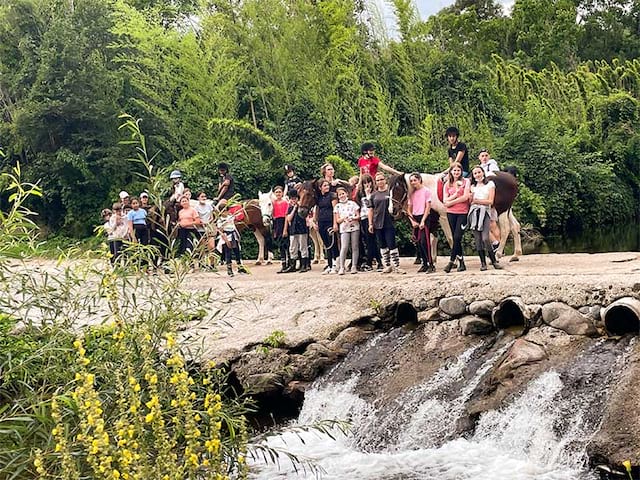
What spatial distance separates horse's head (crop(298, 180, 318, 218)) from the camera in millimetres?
11227

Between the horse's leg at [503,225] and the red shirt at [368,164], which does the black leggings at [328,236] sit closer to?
the red shirt at [368,164]

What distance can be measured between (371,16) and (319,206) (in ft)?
51.3

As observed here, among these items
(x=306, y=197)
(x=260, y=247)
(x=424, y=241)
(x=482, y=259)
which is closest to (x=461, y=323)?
(x=482, y=259)

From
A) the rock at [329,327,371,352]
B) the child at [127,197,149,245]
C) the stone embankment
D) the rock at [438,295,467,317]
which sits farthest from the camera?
the child at [127,197,149,245]

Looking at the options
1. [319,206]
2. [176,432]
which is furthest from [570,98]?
[176,432]

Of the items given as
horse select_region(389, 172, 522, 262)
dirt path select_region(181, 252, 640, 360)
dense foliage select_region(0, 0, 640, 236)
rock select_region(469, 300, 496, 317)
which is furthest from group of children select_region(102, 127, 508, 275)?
dense foliage select_region(0, 0, 640, 236)

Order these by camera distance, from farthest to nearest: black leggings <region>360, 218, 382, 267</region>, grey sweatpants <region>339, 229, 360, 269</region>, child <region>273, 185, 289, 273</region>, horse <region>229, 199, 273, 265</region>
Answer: horse <region>229, 199, 273, 265</region> → child <region>273, 185, 289, 273</region> → black leggings <region>360, 218, 382, 267</region> → grey sweatpants <region>339, 229, 360, 269</region>

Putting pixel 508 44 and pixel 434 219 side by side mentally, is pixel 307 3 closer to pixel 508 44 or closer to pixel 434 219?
pixel 434 219

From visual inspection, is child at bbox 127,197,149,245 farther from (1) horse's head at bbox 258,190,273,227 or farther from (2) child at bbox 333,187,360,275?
(2) child at bbox 333,187,360,275

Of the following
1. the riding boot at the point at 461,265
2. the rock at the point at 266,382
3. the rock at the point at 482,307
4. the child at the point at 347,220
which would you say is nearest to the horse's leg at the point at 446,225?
the riding boot at the point at 461,265

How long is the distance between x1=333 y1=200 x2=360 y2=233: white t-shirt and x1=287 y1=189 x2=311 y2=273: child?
1.06 metres

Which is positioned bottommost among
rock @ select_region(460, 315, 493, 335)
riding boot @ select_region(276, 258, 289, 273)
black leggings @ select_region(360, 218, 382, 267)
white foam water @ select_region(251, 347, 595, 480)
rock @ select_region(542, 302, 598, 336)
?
white foam water @ select_region(251, 347, 595, 480)

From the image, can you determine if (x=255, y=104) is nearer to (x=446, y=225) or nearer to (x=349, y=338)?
(x=446, y=225)

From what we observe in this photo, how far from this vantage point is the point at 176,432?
3.89 m
